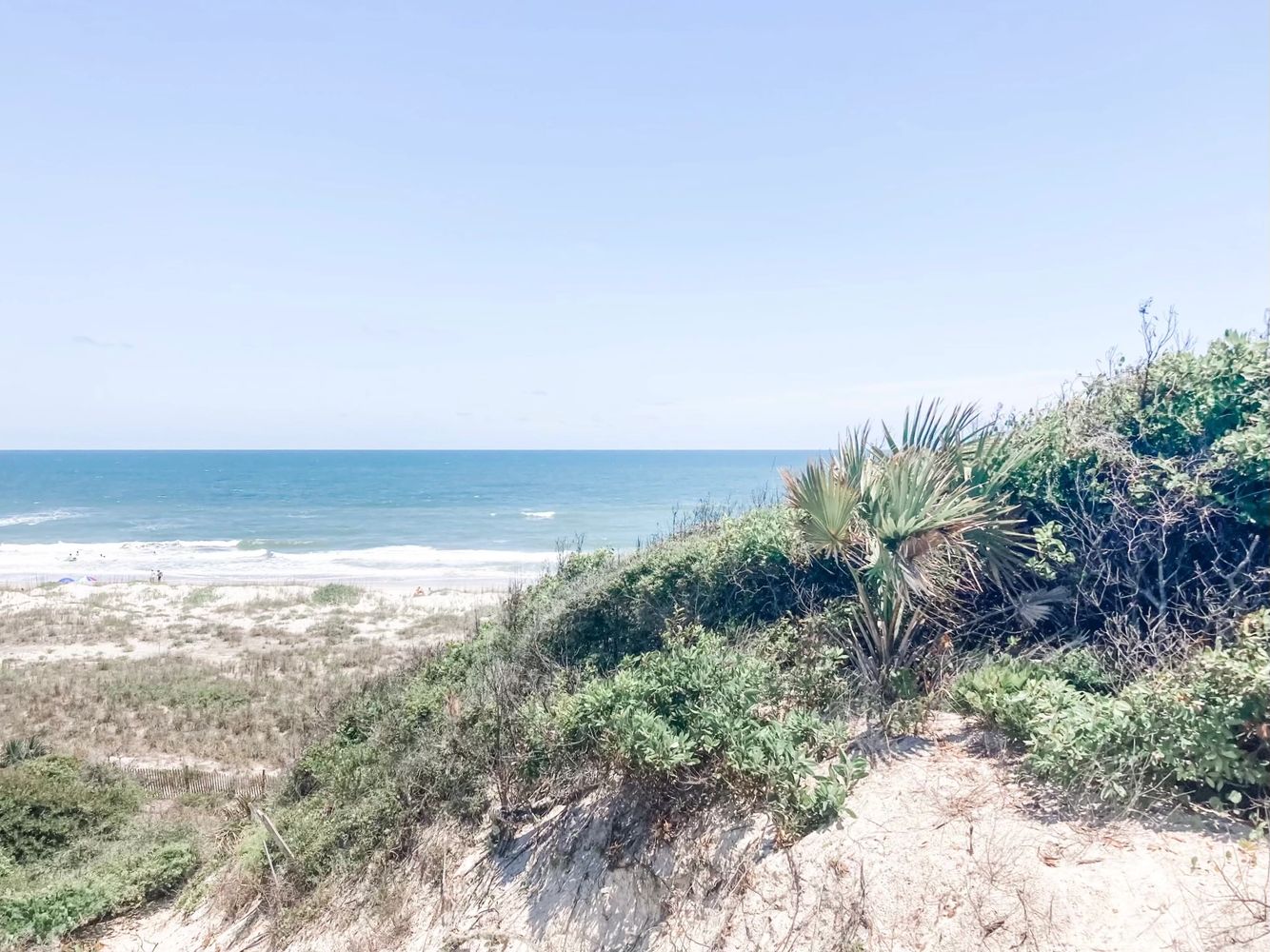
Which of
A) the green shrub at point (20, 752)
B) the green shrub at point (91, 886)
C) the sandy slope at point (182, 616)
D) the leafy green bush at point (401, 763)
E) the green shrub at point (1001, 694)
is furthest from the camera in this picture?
the sandy slope at point (182, 616)

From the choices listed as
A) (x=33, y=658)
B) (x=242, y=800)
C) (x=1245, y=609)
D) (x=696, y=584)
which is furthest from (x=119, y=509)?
(x=1245, y=609)

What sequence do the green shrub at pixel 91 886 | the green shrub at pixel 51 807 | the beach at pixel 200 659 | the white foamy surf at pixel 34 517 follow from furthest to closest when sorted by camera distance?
the white foamy surf at pixel 34 517 → the beach at pixel 200 659 → the green shrub at pixel 51 807 → the green shrub at pixel 91 886

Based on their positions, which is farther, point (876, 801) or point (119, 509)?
point (119, 509)

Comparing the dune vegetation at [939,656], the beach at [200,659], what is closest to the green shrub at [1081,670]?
the dune vegetation at [939,656]

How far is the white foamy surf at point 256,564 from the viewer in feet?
124

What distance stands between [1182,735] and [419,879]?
5696 mm

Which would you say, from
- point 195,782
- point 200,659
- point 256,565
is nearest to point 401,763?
point 195,782

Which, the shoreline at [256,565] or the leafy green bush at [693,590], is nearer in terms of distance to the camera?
the leafy green bush at [693,590]

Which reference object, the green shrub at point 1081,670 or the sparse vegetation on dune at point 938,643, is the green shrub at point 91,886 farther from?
the green shrub at point 1081,670

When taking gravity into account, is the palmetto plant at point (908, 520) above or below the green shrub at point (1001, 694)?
above

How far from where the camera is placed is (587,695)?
5.52 m

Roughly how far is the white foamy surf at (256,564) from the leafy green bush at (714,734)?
3000 centimetres

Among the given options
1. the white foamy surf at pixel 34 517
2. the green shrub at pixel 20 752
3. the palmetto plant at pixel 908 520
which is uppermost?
the palmetto plant at pixel 908 520

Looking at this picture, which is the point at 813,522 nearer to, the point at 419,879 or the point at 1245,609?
the point at 1245,609
